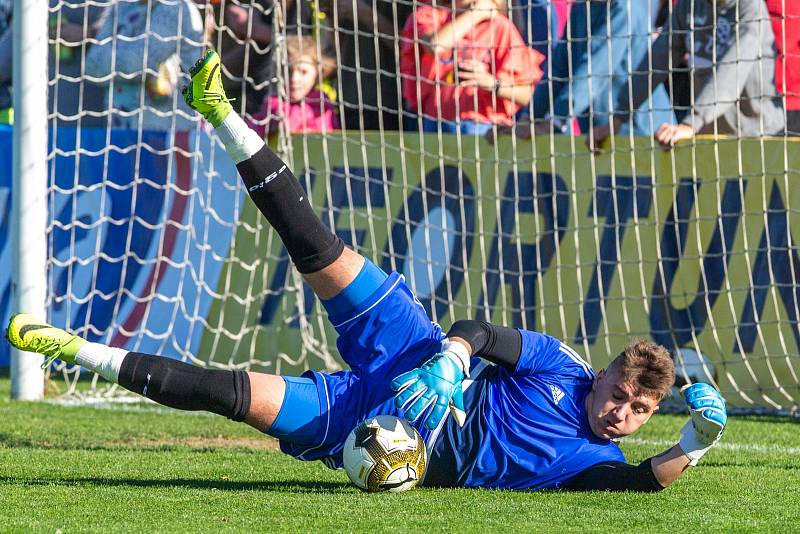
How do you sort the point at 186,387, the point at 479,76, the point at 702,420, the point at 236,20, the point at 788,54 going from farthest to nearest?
1. the point at 236,20
2. the point at 479,76
3. the point at 788,54
4. the point at 186,387
5. the point at 702,420

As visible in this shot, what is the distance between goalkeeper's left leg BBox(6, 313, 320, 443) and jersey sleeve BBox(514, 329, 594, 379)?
84 cm

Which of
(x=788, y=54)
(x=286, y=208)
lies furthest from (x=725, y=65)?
(x=286, y=208)

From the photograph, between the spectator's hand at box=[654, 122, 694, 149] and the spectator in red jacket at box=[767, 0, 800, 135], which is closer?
the spectator in red jacket at box=[767, 0, 800, 135]

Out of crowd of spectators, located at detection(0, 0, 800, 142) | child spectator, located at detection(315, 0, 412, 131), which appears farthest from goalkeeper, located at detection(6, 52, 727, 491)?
child spectator, located at detection(315, 0, 412, 131)

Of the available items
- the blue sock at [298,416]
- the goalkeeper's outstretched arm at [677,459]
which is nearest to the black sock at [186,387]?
the blue sock at [298,416]

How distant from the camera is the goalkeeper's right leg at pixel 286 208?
4.72m

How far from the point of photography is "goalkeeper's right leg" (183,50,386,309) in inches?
186

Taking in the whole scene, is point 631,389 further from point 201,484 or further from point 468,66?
point 468,66

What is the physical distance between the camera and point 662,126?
8.46 metres

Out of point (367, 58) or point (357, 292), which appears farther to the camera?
point (367, 58)

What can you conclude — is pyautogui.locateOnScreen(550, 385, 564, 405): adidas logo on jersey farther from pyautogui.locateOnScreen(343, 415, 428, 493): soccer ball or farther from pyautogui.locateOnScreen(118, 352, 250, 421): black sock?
pyautogui.locateOnScreen(118, 352, 250, 421): black sock

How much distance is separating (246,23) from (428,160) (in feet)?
6.36

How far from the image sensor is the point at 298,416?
185 inches

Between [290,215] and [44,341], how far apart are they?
1077 millimetres
